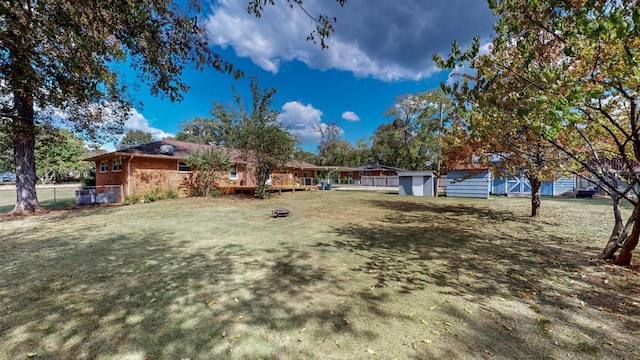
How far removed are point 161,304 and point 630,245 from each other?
6.95 m

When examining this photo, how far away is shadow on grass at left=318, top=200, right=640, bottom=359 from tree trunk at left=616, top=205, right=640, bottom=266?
448mm

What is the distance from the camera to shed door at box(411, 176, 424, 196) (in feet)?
61.3

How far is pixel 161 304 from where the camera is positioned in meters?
3.03

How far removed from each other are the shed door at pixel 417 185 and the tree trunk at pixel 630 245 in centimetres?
1469

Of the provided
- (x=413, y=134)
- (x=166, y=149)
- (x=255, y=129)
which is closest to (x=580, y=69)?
(x=255, y=129)

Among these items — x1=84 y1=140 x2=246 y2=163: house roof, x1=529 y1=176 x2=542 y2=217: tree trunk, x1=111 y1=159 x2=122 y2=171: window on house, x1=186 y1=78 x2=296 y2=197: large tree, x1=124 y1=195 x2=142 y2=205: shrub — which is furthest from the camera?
x1=111 y1=159 x2=122 y2=171: window on house

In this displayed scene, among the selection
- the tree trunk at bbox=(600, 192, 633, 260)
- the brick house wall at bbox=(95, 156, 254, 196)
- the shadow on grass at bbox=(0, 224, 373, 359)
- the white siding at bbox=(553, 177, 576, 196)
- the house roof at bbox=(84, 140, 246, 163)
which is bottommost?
the shadow on grass at bbox=(0, 224, 373, 359)

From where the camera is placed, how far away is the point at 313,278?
3.79m

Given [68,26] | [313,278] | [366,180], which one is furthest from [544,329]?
[366,180]

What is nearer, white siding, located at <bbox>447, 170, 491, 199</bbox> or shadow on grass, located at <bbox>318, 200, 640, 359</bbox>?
shadow on grass, located at <bbox>318, 200, 640, 359</bbox>

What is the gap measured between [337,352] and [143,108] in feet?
39.4

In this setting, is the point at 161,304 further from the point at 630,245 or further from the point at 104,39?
the point at 630,245

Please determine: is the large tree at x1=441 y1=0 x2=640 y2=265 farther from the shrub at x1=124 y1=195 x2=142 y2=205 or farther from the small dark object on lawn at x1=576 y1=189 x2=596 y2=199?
the small dark object on lawn at x1=576 y1=189 x2=596 y2=199

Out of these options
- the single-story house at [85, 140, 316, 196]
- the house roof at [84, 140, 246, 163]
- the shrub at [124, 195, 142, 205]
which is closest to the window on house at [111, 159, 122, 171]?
the single-story house at [85, 140, 316, 196]
